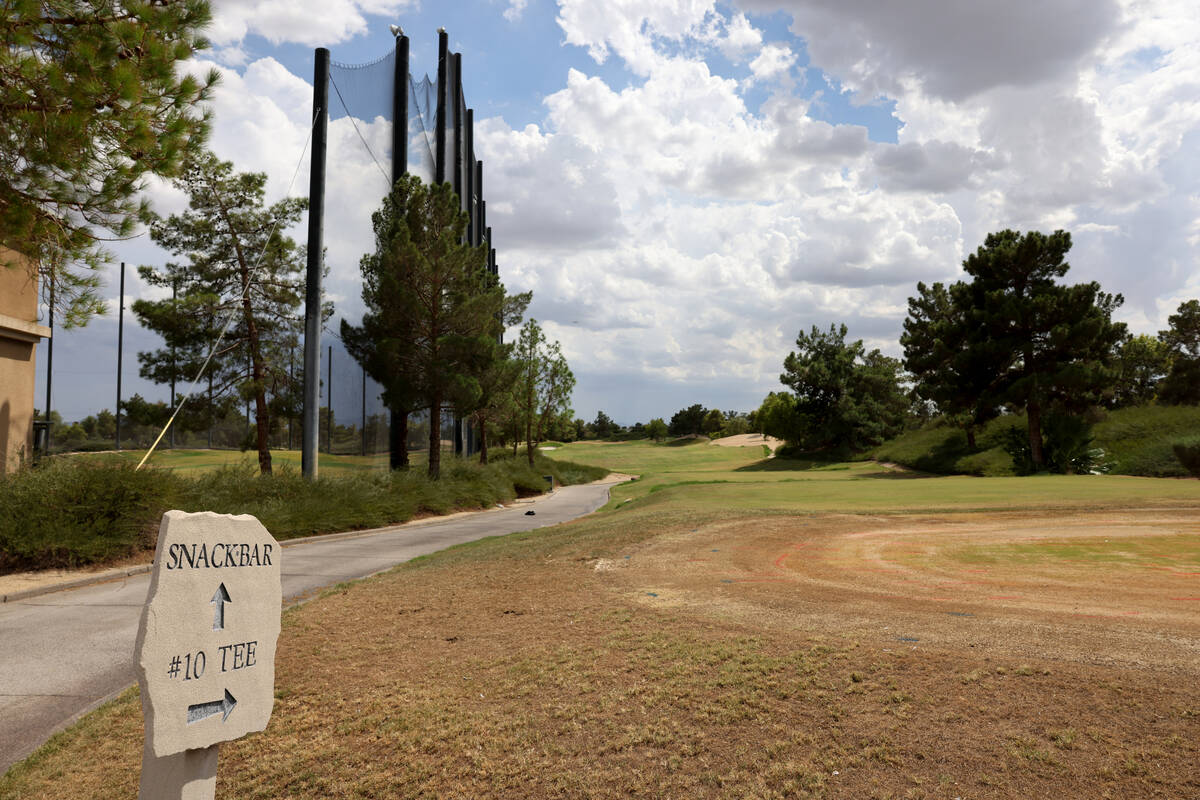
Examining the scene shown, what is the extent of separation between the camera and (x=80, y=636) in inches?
307

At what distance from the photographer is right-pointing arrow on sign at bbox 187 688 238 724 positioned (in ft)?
9.64

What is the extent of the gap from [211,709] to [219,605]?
0.41 m

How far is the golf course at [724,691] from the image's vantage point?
151 inches

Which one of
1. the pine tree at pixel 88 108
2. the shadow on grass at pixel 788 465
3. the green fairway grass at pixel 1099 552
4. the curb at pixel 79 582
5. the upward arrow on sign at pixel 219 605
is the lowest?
the shadow on grass at pixel 788 465

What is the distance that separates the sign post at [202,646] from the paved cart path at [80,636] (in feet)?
7.47

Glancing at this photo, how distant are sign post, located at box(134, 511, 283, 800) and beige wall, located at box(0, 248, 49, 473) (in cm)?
1593

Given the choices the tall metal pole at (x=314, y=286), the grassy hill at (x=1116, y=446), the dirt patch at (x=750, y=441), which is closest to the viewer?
the tall metal pole at (x=314, y=286)

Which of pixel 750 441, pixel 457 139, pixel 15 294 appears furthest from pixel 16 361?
pixel 750 441

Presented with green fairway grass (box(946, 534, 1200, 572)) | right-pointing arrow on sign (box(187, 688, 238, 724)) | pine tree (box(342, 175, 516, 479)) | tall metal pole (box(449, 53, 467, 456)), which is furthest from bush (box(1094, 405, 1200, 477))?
right-pointing arrow on sign (box(187, 688, 238, 724))

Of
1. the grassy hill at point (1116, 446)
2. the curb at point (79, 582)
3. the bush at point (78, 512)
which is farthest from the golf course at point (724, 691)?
the grassy hill at point (1116, 446)

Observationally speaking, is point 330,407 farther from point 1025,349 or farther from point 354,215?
point 1025,349

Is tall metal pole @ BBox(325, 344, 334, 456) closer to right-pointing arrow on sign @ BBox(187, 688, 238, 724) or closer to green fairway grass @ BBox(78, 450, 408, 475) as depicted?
green fairway grass @ BBox(78, 450, 408, 475)

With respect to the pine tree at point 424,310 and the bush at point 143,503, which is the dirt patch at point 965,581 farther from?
the pine tree at point 424,310

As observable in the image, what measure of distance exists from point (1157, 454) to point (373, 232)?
1361 inches
